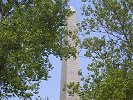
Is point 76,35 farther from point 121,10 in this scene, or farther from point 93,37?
point 121,10

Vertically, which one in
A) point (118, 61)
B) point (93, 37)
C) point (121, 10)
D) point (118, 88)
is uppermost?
point (121, 10)

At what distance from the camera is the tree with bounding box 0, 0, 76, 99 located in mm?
27781

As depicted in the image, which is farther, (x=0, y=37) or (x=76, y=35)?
(x=76, y=35)

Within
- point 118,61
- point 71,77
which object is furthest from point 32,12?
point 71,77

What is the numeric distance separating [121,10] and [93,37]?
361cm

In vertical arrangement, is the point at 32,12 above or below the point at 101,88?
above

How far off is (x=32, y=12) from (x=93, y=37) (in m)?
6.54

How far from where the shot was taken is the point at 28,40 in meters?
27.8

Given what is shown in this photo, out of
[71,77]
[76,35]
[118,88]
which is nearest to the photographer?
[118,88]

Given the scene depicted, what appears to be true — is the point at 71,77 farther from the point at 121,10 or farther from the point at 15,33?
the point at 15,33

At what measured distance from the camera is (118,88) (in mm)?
24500

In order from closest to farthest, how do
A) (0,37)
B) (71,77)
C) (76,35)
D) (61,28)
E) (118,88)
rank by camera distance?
(118,88) → (0,37) → (61,28) → (76,35) → (71,77)

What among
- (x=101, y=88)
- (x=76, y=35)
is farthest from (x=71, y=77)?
(x=101, y=88)

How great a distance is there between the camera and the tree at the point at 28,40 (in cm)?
2778
